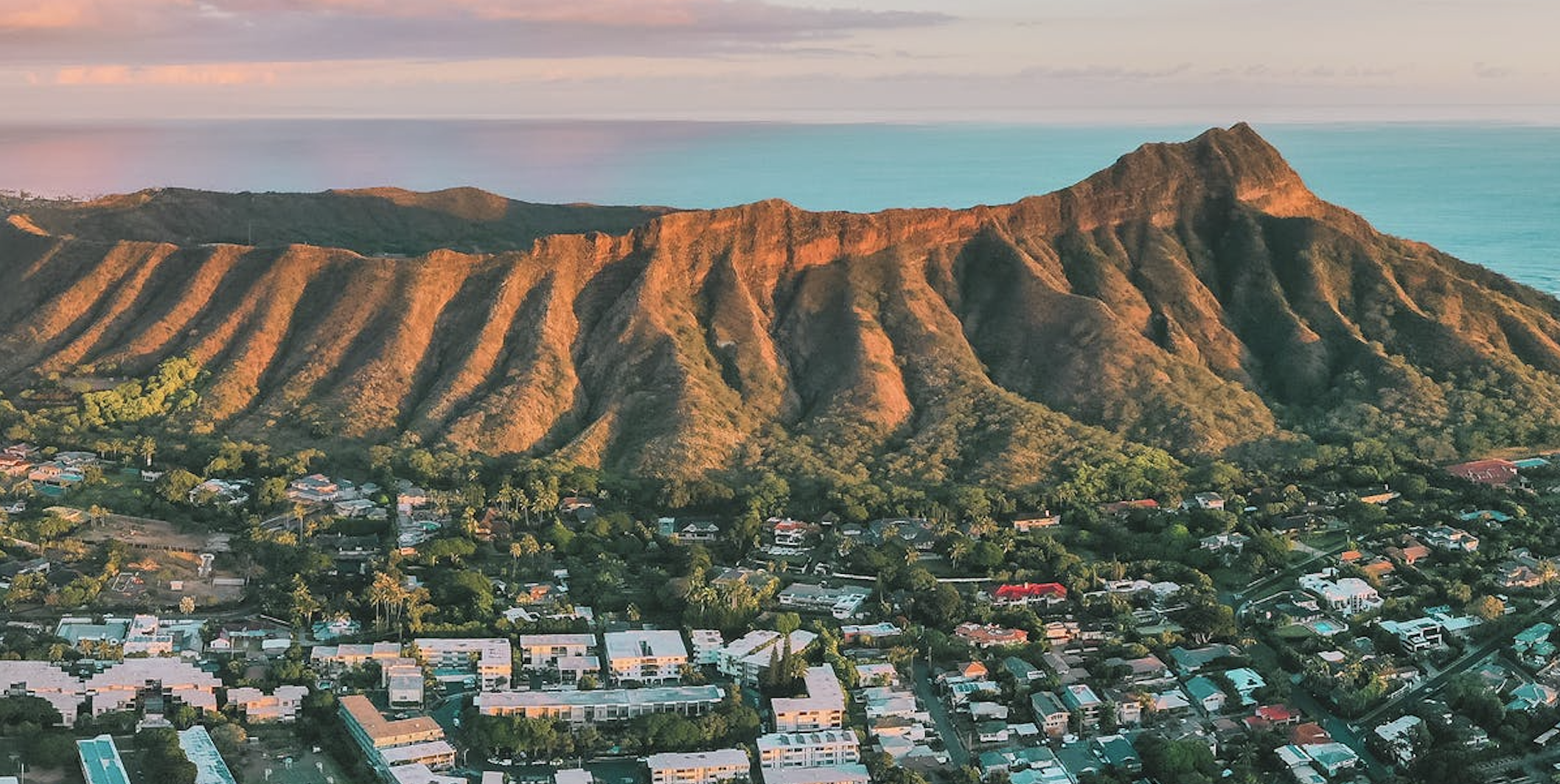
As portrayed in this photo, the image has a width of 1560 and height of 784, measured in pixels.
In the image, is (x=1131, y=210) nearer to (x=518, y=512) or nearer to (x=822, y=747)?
(x=518, y=512)

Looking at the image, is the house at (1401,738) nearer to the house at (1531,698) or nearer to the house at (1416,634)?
the house at (1531,698)

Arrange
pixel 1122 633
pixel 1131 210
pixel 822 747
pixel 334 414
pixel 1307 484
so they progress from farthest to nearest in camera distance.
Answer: pixel 1131 210 < pixel 334 414 < pixel 1307 484 < pixel 1122 633 < pixel 822 747

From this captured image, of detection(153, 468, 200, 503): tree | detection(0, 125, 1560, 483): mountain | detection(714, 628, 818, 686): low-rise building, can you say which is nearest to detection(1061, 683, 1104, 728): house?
detection(714, 628, 818, 686): low-rise building

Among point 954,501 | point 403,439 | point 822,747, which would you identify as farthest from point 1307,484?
point 403,439

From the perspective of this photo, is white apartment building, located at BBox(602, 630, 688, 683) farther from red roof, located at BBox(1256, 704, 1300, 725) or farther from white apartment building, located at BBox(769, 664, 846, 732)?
red roof, located at BBox(1256, 704, 1300, 725)

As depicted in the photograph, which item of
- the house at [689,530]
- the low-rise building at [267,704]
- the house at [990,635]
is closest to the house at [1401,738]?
the house at [990,635]

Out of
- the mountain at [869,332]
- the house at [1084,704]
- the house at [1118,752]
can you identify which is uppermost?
the mountain at [869,332]
